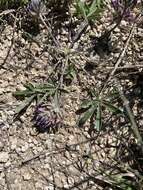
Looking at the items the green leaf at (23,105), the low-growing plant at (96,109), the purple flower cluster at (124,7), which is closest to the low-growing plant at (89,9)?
the purple flower cluster at (124,7)

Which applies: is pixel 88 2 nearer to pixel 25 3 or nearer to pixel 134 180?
pixel 25 3

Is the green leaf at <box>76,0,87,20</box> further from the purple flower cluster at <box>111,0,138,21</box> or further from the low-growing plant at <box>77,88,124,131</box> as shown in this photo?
the low-growing plant at <box>77,88,124,131</box>

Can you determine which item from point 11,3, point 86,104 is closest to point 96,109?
point 86,104

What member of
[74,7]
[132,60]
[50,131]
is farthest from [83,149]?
[74,7]

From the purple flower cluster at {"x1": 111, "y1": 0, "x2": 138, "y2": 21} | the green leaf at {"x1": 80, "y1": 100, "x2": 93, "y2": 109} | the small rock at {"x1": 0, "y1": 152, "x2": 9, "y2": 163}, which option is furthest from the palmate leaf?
the small rock at {"x1": 0, "y1": 152, "x2": 9, "y2": 163}

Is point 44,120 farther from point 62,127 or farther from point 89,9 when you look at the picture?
point 89,9
